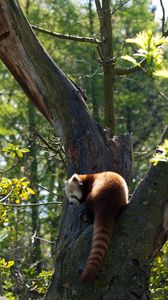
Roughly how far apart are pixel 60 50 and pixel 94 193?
13359 millimetres

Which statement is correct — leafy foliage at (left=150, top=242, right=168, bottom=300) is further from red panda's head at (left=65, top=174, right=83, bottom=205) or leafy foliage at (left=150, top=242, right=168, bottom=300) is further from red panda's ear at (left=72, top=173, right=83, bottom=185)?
red panda's ear at (left=72, top=173, right=83, bottom=185)

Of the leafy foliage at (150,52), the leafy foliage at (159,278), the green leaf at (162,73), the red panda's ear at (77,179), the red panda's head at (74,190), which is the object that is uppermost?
the leafy foliage at (150,52)

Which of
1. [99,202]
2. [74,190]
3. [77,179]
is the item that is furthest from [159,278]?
[99,202]

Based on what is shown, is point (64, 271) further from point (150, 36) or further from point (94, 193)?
point (150, 36)

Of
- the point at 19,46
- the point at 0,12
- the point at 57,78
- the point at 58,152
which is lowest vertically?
the point at 58,152

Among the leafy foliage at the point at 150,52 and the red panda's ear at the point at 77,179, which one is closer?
the leafy foliage at the point at 150,52

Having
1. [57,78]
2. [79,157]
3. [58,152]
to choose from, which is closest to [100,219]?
[79,157]

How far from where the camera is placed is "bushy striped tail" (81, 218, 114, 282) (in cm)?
340

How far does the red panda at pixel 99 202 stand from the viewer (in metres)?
3.44

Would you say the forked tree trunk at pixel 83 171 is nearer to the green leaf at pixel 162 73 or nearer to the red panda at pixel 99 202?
the red panda at pixel 99 202

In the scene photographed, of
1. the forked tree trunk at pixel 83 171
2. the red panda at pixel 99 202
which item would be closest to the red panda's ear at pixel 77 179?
the red panda at pixel 99 202

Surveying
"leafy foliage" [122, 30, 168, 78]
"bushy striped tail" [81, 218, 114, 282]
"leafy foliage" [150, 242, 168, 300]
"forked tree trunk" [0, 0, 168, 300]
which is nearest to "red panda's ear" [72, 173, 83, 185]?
"forked tree trunk" [0, 0, 168, 300]

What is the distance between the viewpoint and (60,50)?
667 inches

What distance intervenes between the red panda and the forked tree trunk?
0.33 feet
